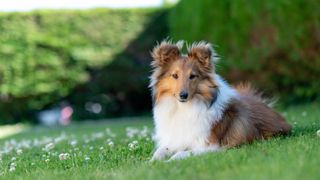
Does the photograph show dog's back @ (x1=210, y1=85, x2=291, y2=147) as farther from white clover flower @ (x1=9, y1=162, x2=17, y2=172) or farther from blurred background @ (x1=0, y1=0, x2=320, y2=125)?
blurred background @ (x1=0, y1=0, x2=320, y2=125)

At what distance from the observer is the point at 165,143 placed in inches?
293

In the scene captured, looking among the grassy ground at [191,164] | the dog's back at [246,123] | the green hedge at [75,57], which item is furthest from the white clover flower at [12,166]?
the green hedge at [75,57]

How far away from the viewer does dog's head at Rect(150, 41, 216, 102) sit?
282 inches

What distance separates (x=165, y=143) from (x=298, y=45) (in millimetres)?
10387

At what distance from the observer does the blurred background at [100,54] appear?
1897cm

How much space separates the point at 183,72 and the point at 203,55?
0.33m

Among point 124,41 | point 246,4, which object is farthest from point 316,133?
point 124,41

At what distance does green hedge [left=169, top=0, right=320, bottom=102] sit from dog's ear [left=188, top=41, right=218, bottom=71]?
938 centimetres

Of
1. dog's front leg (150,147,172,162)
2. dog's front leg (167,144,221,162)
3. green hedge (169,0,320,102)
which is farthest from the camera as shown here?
green hedge (169,0,320,102)

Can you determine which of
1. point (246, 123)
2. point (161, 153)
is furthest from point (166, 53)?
point (246, 123)

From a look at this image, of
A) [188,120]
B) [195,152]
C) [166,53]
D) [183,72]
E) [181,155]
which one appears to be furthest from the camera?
[166,53]

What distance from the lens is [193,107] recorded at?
7.25 metres

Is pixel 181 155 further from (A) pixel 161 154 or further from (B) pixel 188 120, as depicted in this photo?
(B) pixel 188 120

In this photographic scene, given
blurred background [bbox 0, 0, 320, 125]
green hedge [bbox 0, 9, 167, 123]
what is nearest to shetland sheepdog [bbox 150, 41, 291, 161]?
blurred background [bbox 0, 0, 320, 125]
